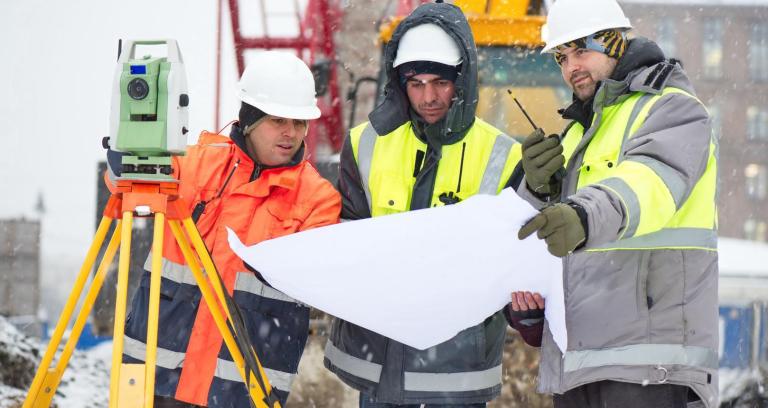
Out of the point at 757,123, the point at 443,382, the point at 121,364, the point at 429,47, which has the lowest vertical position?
the point at 443,382

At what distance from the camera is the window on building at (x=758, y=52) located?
43219mm

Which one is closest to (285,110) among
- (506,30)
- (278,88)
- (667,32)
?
(278,88)

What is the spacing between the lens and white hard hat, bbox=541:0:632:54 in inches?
107

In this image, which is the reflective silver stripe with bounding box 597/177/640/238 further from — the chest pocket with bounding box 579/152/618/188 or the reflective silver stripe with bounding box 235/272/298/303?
the reflective silver stripe with bounding box 235/272/298/303

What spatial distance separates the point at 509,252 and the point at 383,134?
32.3 inches

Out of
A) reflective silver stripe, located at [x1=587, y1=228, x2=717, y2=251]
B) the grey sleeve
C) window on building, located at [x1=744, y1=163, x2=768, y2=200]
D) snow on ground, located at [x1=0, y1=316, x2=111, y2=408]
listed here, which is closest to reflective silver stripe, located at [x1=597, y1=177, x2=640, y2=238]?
the grey sleeve

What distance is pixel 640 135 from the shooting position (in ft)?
8.00

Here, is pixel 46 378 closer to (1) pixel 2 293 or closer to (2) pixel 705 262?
(2) pixel 705 262

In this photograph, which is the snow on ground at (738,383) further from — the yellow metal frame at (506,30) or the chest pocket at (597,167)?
the chest pocket at (597,167)

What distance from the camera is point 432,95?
10.1 ft

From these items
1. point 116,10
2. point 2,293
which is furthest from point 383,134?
point 116,10

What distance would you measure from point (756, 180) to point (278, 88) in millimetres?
42032

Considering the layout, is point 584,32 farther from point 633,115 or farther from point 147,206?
point 147,206

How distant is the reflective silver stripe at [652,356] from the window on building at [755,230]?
4129 cm
